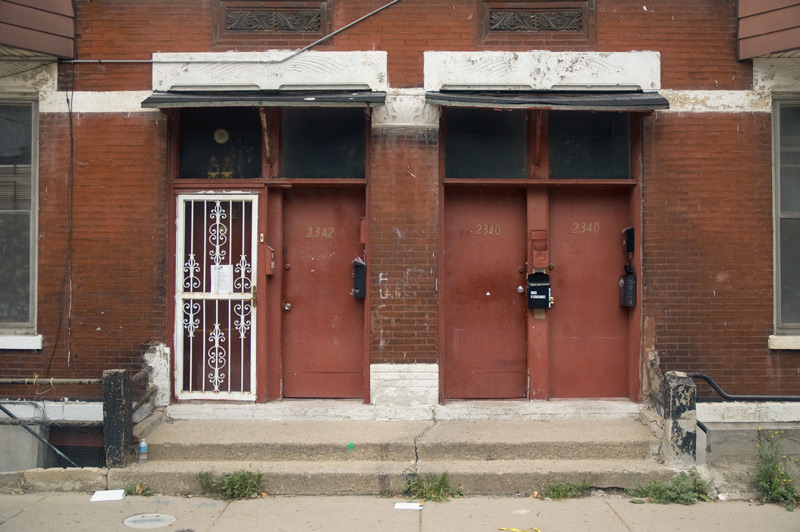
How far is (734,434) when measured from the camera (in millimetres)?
6020

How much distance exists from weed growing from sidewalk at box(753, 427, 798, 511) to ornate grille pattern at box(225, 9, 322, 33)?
19.4 feet

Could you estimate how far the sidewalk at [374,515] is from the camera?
16.6ft

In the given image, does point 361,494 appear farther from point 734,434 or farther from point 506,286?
point 734,434

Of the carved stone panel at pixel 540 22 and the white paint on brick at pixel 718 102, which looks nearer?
the white paint on brick at pixel 718 102

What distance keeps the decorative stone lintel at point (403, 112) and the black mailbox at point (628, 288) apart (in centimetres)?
251

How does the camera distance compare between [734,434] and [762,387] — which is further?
[762,387]

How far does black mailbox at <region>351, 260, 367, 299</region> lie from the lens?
22.5ft

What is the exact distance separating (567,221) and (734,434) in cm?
260

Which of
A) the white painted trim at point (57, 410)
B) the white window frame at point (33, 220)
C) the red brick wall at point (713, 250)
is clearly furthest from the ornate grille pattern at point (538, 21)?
the white painted trim at point (57, 410)

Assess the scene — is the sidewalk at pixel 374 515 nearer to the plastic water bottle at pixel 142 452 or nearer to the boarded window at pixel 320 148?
the plastic water bottle at pixel 142 452

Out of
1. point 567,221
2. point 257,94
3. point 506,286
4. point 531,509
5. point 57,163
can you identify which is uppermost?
point 257,94

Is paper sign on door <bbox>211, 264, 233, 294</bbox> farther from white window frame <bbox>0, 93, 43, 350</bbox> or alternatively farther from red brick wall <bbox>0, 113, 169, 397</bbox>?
white window frame <bbox>0, 93, 43, 350</bbox>

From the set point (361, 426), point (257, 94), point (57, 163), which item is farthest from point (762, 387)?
point (57, 163)

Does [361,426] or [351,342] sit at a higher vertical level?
[351,342]
